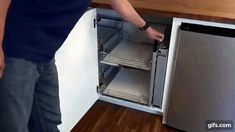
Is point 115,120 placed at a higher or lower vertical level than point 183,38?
lower

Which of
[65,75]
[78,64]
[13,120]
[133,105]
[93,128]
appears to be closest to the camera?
[13,120]

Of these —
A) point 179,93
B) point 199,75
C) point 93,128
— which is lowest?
point 93,128

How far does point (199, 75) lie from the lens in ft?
4.51

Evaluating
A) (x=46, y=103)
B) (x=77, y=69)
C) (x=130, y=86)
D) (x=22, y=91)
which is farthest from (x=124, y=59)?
(x=22, y=91)

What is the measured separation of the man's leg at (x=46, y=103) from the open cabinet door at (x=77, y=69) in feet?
0.39

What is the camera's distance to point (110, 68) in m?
1.97

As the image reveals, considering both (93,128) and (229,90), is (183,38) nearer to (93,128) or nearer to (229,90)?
(229,90)

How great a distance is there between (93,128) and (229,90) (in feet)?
2.82

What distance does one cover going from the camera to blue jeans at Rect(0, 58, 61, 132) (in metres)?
0.83

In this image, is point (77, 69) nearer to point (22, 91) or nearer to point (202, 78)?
point (22, 91)

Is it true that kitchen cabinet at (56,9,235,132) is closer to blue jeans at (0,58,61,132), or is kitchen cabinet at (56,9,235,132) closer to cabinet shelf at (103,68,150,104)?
cabinet shelf at (103,68,150,104)

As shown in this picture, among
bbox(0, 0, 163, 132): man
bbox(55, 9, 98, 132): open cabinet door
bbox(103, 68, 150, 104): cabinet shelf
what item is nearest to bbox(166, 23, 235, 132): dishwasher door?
bbox(103, 68, 150, 104): cabinet shelf

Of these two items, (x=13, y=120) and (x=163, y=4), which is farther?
(x=163, y=4)

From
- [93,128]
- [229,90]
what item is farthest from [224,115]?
[93,128]
